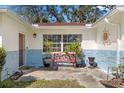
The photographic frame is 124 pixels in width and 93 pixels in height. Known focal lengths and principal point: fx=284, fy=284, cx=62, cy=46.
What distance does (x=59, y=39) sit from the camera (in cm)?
1917

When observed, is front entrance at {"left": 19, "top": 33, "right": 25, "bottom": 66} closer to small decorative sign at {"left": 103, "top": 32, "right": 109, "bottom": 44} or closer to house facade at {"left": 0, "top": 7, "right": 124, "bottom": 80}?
house facade at {"left": 0, "top": 7, "right": 124, "bottom": 80}

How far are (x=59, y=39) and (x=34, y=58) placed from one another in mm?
2119

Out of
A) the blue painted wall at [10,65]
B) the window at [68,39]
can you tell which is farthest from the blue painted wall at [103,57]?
the blue painted wall at [10,65]

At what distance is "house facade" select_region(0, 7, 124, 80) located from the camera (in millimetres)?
12375

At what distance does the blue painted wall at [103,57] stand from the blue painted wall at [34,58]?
3.09m

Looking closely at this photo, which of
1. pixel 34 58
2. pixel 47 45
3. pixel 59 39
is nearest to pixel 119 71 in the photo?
pixel 59 39

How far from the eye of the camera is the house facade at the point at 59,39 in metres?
12.4

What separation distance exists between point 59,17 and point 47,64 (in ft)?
49.9

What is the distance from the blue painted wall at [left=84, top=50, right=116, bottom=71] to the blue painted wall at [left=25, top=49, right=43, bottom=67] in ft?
10.1

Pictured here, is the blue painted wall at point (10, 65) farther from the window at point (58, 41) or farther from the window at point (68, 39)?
the window at point (68, 39)

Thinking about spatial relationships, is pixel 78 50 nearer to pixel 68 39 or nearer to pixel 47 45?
pixel 68 39

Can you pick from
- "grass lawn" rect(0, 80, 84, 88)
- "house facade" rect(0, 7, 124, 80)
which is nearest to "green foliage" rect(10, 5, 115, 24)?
"house facade" rect(0, 7, 124, 80)
